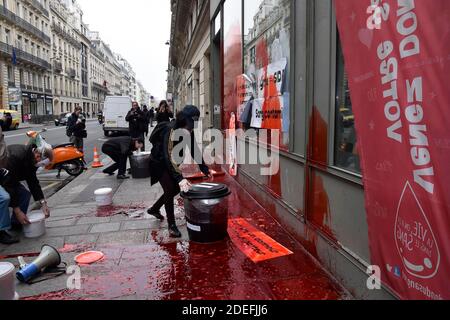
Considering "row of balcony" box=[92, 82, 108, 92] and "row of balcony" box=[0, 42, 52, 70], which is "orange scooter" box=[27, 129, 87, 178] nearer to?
"row of balcony" box=[0, 42, 52, 70]

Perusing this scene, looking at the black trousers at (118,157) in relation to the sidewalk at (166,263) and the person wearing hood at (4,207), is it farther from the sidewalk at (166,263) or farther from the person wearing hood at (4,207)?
the person wearing hood at (4,207)

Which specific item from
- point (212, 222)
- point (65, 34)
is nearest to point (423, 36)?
point (212, 222)

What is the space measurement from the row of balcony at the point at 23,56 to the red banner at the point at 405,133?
50.4m

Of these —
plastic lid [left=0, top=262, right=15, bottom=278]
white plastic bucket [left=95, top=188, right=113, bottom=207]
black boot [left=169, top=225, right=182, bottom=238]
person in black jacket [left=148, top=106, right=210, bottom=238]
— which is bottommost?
black boot [left=169, top=225, right=182, bottom=238]

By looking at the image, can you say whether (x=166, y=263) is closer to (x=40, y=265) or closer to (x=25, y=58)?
(x=40, y=265)

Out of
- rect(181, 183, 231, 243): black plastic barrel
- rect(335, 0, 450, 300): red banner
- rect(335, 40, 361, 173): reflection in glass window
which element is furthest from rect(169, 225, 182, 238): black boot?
rect(335, 0, 450, 300): red banner

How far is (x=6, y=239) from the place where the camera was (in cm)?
470

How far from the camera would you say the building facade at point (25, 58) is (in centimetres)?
4438

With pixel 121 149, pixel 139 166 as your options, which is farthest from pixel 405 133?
pixel 121 149

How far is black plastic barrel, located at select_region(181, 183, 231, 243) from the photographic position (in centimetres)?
431

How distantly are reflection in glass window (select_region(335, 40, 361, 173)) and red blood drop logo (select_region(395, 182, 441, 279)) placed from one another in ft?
2.82

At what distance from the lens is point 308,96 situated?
4.09 meters
